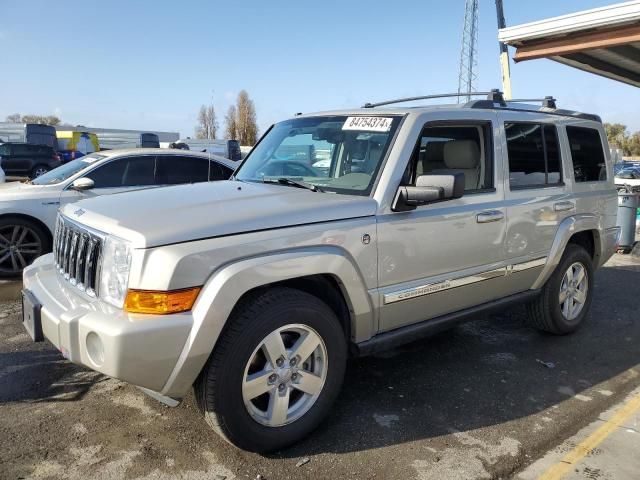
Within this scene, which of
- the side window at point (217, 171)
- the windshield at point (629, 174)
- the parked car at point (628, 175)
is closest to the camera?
the side window at point (217, 171)

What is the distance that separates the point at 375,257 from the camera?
10.5 feet

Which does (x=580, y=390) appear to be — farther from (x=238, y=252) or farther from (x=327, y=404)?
(x=238, y=252)

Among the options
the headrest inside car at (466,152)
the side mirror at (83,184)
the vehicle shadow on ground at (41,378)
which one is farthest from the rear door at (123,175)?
the headrest inside car at (466,152)

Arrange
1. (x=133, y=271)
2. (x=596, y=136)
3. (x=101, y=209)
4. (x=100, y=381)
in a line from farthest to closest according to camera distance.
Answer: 1. (x=596, y=136)
2. (x=100, y=381)
3. (x=101, y=209)
4. (x=133, y=271)

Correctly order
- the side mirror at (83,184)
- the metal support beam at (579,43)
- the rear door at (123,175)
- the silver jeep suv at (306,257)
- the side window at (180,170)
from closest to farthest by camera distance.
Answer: the silver jeep suv at (306,257) < the side mirror at (83,184) < the rear door at (123,175) < the side window at (180,170) < the metal support beam at (579,43)

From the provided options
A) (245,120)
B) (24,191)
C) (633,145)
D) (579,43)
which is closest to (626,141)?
(633,145)

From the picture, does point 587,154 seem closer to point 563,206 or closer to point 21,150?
point 563,206

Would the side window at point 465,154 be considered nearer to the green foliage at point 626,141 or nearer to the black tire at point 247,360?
the black tire at point 247,360

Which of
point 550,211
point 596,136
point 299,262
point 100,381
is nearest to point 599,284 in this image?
point 596,136

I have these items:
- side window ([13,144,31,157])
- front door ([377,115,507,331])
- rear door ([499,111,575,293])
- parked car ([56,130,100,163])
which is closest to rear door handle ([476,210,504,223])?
front door ([377,115,507,331])

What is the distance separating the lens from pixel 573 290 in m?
5.05

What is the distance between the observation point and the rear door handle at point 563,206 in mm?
4520

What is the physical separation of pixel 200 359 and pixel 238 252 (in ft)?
1.79

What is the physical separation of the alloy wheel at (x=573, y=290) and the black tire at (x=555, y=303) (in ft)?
0.16
